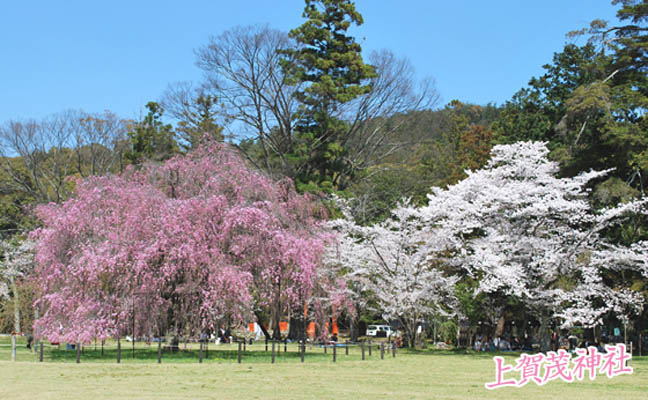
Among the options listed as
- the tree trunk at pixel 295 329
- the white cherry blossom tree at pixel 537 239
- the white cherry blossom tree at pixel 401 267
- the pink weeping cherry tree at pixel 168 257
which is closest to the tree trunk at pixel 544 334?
the white cherry blossom tree at pixel 537 239

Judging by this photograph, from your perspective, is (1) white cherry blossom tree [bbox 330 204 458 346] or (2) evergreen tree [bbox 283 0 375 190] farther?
(2) evergreen tree [bbox 283 0 375 190]

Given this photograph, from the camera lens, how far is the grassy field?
480 inches

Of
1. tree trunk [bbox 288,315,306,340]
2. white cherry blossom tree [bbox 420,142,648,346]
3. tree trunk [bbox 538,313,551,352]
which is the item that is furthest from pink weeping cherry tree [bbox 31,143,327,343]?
tree trunk [bbox 288,315,306,340]

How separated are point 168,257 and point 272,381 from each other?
7.49 meters

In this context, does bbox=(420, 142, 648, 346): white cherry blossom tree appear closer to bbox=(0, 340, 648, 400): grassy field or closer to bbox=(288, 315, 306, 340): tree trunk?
bbox=(0, 340, 648, 400): grassy field

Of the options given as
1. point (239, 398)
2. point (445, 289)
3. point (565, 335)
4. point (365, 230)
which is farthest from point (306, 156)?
point (239, 398)

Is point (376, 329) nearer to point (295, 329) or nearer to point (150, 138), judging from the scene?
point (295, 329)

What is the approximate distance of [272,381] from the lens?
14672 millimetres

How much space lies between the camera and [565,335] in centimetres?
3597

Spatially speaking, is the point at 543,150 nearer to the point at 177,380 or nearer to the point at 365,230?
the point at 365,230

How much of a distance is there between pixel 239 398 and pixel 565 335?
94.0ft

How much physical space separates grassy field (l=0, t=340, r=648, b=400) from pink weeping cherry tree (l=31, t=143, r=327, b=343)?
4.75 feet

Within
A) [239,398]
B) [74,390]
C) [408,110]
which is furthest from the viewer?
[408,110]

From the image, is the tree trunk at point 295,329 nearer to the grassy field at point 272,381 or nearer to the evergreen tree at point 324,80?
the evergreen tree at point 324,80
